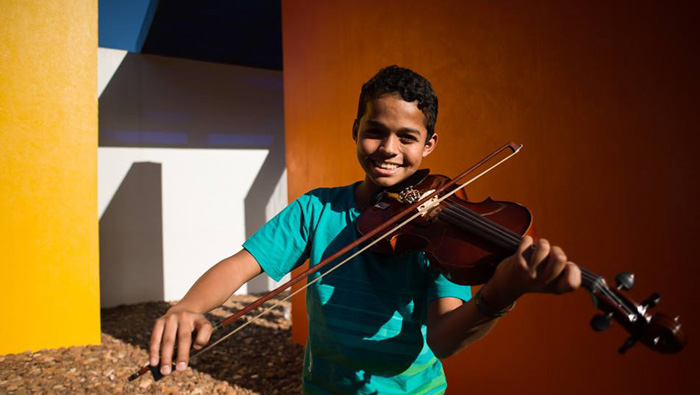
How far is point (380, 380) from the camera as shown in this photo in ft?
4.25

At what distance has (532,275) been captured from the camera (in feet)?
3.30

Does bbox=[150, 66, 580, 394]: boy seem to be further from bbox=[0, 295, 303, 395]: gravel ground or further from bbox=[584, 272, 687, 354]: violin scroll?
bbox=[0, 295, 303, 395]: gravel ground

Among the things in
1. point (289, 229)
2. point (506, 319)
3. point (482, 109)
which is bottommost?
point (506, 319)

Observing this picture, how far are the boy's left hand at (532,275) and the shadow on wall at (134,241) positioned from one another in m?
7.23

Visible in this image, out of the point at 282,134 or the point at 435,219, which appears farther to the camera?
the point at 282,134

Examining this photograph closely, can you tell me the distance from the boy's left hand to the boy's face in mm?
445

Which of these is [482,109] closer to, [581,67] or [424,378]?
[581,67]

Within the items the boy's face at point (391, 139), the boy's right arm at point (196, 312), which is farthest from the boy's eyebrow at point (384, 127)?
the boy's right arm at point (196, 312)

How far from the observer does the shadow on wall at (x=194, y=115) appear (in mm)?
7309

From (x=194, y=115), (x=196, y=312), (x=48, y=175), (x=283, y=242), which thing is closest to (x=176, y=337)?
(x=196, y=312)

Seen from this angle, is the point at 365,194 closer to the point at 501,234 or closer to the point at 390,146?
the point at 390,146

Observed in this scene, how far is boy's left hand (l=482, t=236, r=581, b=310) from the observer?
0.99 m

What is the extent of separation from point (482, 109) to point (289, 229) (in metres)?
1.85

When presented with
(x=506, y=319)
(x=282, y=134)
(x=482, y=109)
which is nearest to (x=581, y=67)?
(x=482, y=109)
